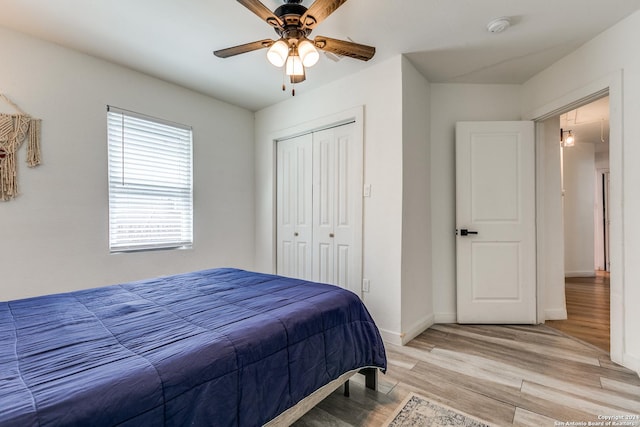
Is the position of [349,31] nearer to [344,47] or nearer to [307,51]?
[344,47]

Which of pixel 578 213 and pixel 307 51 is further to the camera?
pixel 578 213

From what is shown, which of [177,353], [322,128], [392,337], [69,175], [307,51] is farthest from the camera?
[322,128]

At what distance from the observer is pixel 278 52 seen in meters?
1.80

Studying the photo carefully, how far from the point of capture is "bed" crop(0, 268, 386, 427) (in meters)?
0.83

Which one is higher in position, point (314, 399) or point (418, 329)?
point (314, 399)

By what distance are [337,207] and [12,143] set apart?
8.91ft

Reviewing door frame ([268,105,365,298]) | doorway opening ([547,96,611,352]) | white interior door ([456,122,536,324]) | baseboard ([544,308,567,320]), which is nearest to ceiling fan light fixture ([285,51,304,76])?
door frame ([268,105,365,298])

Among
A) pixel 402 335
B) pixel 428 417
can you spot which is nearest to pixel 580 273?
pixel 402 335

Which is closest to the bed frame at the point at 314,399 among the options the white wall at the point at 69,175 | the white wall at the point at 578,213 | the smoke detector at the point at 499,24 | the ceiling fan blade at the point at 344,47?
the ceiling fan blade at the point at 344,47

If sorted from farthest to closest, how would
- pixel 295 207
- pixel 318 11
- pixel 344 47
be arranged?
pixel 295 207
pixel 344 47
pixel 318 11

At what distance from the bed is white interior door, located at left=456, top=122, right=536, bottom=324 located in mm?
1750

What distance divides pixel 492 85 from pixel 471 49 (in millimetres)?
852

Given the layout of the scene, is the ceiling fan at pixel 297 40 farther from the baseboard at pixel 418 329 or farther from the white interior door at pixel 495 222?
the baseboard at pixel 418 329

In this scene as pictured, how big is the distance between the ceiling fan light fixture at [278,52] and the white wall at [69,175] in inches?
75.1
